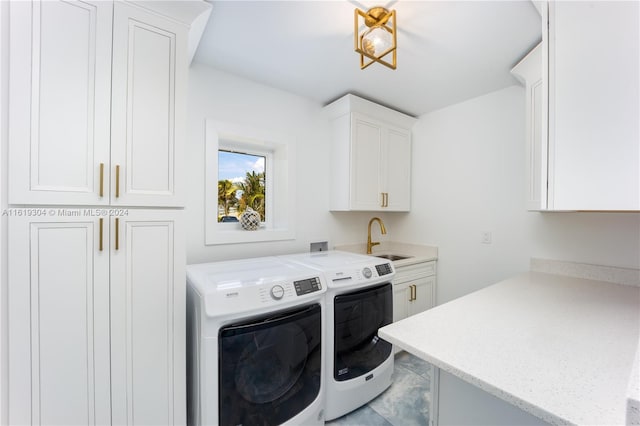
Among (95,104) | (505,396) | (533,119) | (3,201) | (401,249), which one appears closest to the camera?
(505,396)

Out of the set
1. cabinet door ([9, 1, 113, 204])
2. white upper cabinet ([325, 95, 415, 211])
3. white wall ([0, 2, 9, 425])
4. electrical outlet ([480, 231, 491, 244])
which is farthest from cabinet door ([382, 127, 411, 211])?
white wall ([0, 2, 9, 425])

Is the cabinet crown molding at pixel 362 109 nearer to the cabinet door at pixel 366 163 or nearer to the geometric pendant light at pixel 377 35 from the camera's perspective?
the cabinet door at pixel 366 163

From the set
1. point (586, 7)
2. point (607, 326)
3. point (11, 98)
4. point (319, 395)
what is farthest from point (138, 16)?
point (607, 326)

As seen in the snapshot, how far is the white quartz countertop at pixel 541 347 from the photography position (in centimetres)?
60

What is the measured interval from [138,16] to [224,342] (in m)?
1.49

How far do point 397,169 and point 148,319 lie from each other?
2390mm

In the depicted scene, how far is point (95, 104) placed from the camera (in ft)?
3.49

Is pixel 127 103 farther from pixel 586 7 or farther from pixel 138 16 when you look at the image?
pixel 586 7

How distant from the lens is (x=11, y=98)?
919 millimetres

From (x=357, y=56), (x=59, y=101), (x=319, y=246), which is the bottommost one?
(x=319, y=246)

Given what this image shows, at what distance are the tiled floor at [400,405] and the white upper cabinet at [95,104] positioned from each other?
1.69m

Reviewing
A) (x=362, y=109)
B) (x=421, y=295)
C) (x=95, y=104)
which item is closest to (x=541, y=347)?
(x=421, y=295)

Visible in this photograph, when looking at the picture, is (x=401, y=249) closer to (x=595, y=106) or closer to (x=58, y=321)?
(x=595, y=106)

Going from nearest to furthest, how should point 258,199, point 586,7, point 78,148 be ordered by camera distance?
1. point 586,7
2. point 78,148
3. point 258,199
